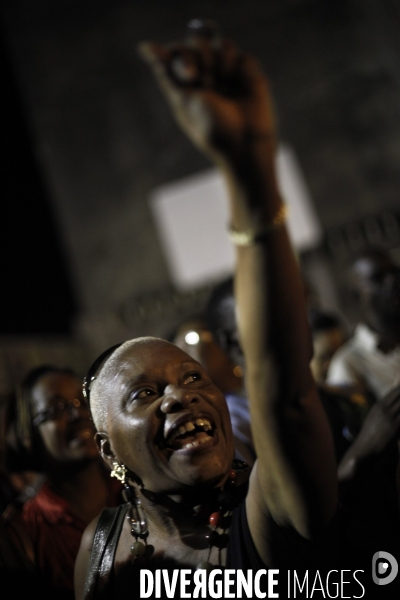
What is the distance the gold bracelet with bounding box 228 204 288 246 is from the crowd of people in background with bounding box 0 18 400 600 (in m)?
0.30

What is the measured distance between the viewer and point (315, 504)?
118cm

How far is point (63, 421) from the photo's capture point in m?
2.49

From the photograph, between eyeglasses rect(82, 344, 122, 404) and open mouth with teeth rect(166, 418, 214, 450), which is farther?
eyeglasses rect(82, 344, 122, 404)

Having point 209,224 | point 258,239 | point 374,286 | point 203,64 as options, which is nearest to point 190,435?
point 258,239

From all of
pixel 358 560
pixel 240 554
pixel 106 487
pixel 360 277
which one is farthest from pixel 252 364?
pixel 360 277

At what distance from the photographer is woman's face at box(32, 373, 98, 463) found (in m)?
2.46

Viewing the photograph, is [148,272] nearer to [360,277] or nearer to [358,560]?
[360,277]

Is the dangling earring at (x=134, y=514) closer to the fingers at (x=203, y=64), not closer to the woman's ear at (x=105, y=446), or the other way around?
the woman's ear at (x=105, y=446)

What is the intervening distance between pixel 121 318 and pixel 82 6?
6027mm

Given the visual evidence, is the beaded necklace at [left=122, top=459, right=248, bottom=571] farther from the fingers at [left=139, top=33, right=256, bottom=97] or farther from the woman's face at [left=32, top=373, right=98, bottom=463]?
the woman's face at [left=32, top=373, right=98, bottom=463]

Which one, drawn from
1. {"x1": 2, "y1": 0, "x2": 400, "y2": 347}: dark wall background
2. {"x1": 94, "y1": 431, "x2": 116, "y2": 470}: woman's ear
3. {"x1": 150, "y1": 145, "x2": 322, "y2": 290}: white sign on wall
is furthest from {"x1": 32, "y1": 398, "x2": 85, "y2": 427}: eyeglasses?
{"x1": 150, "y1": 145, "x2": 322, "y2": 290}: white sign on wall

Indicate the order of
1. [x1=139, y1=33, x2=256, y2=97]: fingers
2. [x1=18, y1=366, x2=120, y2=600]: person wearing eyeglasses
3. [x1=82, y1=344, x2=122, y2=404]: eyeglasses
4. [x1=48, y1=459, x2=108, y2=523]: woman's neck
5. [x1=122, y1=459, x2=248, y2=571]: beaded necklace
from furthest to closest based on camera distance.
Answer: [x1=48, y1=459, x2=108, y2=523]: woman's neck → [x1=18, y1=366, x2=120, y2=600]: person wearing eyeglasses → [x1=82, y1=344, x2=122, y2=404]: eyeglasses → [x1=122, y1=459, x2=248, y2=571]: beaded necklace → [x1=139, y1=33, x2=256, y2=97]: fingers

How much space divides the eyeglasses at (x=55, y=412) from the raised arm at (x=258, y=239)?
4.89 ft

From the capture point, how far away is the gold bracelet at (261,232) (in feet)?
3.67
